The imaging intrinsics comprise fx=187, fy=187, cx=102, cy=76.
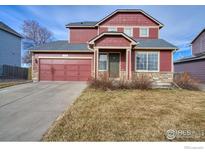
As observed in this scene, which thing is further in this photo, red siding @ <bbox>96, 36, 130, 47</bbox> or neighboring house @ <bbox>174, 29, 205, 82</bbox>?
neighboring house @ <bbox>174, 29, 205, 82</bbox>

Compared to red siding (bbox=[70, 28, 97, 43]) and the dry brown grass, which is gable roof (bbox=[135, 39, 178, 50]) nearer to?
red siding (bbox=[70, 28, 97, 43])

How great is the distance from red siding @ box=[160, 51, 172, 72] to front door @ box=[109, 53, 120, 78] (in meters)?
3.77

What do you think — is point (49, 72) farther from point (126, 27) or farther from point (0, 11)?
point (0, 11)

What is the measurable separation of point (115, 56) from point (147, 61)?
9.10ft

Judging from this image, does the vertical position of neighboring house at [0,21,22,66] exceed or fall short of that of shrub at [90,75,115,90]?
it exceeds it

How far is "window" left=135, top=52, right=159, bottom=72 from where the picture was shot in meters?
16.0

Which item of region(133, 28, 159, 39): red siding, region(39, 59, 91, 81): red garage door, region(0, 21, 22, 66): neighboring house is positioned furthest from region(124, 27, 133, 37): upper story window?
region(0, 21, 22, 66): neighboring house

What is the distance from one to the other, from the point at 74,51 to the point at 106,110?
35.7ft

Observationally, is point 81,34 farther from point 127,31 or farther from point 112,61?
point 112,61

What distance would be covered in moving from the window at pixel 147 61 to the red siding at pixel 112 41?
2333mm

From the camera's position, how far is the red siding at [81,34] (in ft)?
62.6

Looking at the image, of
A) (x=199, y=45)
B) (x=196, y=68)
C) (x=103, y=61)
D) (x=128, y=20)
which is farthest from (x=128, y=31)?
(x=199, y=45)

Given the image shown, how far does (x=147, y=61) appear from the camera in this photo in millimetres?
16062
